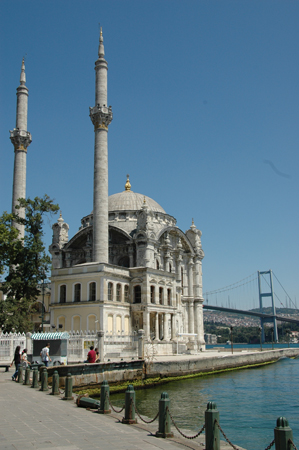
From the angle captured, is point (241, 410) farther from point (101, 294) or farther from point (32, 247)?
point (32, 247)

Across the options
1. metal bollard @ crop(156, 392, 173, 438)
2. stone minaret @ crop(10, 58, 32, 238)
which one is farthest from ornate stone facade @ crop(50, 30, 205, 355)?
metal bollard @ crop(156, 392, 173, 438)

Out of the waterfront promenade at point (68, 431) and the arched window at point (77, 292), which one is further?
the arched window at point (77, 292)

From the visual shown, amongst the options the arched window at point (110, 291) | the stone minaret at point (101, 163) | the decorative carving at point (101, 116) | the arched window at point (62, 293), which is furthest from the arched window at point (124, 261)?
the decorative carving at point (101, 116)

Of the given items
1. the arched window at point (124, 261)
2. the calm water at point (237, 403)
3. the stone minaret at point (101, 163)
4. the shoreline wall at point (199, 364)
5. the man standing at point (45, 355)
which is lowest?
the calm water at point (237, 403)

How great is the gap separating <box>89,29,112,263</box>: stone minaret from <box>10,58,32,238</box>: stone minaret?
9.42 meters

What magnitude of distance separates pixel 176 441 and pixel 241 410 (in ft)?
36.9

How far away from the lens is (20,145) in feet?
155

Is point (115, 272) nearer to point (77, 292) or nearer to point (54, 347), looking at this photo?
point (77, 292)

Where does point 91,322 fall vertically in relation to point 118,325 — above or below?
above

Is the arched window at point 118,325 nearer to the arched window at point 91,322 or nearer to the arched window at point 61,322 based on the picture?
the arched window at point 91,322

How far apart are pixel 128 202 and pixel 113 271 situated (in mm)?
16934

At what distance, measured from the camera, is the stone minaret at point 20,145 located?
46219mm

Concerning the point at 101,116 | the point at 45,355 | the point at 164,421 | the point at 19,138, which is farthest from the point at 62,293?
the point at 164,421

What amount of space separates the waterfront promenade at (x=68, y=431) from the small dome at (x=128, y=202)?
132ft
